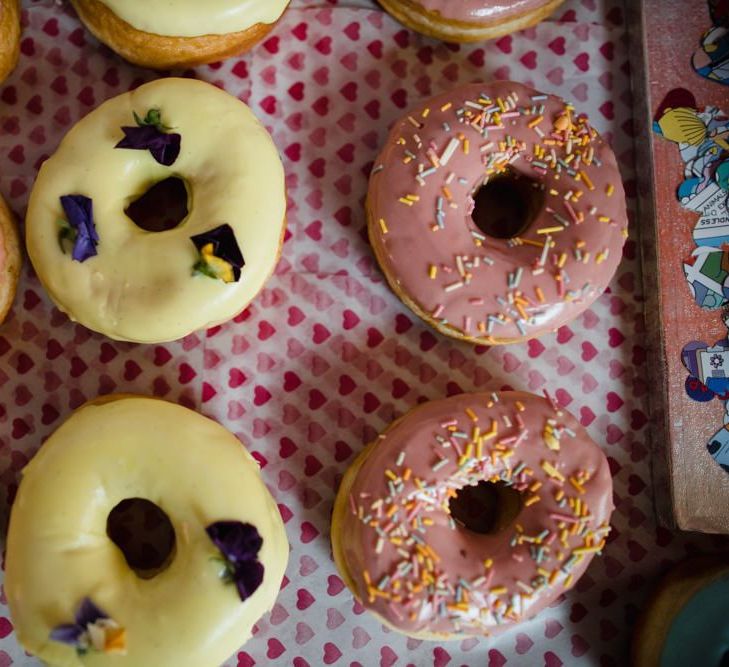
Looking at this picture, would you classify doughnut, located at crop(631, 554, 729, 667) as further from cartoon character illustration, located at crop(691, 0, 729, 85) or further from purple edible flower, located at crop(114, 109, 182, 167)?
purple edible flower, located at crop(114, 109, 182, 167)

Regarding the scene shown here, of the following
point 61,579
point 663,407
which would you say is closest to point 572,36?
point 663,407

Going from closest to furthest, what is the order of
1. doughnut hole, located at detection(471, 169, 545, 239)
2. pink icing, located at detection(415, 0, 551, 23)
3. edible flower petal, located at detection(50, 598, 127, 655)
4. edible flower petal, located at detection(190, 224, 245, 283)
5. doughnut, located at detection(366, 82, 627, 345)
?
edible flower petal, located at detection(50, 598, 127, 655) < edible flower petal, located at detection(190, 224, 245, 283) < doughnut, located at detection(366, 82, 627, 345) < pink icing, located at detection(415, 0, 551, 23) < doughnut hole, located at detection(471, 169, 545, 239)

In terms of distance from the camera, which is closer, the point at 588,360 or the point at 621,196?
the point at 621,196

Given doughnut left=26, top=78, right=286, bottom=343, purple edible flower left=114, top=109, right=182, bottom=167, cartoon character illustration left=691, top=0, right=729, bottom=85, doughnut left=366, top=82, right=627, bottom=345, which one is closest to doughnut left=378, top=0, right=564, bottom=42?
doughnut left=366, top=82, right=627, bottom=345

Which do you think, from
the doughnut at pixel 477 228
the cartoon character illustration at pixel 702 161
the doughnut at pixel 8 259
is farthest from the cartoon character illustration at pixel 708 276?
the doughnut at pixel 8 259

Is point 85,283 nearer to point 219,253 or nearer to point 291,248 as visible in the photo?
point 219,253

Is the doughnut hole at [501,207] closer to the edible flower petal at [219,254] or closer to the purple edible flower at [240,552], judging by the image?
the edible flower petal at [219,254]
